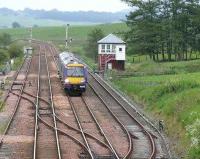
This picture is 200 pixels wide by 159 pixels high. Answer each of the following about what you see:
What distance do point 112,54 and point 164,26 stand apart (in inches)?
381

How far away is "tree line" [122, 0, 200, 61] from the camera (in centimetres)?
7275

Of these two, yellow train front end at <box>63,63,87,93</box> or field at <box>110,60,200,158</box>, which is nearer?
field at <box>110,60,200,158</box>

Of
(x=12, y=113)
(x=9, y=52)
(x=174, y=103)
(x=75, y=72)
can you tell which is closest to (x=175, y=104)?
(x=174, y=103)

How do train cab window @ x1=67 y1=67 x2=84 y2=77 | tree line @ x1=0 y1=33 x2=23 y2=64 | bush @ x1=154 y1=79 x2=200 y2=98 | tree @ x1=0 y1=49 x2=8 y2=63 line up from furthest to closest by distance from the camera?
tree line @ x1=0 y1=33 x2=23 y2=64, tree @ x1=0 y1=49 x2=8 y2=63, train cab window @ x1=67 y1=67 x2=84 y2=77, bush @ x1=154 y1=79 x2=200 y2=98

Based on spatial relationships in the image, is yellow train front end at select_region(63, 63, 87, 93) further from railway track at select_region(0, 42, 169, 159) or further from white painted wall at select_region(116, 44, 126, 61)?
white painted wall at select_region(116, 44, 126, 61)

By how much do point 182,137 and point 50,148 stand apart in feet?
22.3

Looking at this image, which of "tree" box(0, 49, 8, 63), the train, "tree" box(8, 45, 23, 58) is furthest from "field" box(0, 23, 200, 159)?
"tree" box(8, 45, 23, 58)

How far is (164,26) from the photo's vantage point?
7238cm

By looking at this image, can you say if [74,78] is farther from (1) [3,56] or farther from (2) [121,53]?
(1) [3,56]

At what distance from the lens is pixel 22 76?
190 feet

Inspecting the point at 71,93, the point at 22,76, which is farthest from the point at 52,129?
the point at 22,76

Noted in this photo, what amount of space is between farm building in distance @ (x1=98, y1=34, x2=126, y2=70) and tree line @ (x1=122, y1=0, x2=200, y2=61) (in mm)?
7320

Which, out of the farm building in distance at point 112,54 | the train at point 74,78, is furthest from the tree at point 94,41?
the train at point 74,78

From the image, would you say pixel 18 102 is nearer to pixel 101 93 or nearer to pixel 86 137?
pixel 101 93
